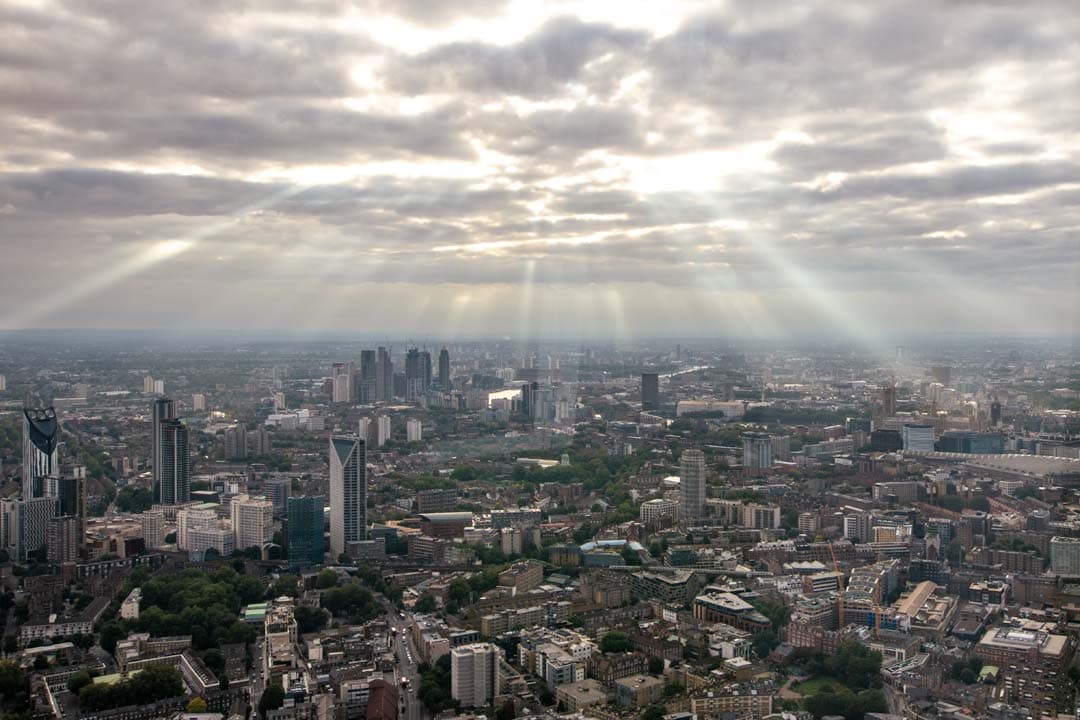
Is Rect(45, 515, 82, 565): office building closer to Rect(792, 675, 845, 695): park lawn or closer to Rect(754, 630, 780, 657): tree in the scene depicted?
Rect(754, 630, 780, 657): tree

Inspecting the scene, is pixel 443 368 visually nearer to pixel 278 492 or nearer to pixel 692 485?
pixel 278 492

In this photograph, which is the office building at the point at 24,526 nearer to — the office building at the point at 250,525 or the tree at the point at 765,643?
the office building at the point at 250,525

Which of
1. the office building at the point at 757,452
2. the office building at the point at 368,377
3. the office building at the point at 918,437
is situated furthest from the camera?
the office building at the point at 368,377

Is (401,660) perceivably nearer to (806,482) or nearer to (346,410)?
(806,482)

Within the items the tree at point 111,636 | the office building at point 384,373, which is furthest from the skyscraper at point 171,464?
the office building at point 384,373

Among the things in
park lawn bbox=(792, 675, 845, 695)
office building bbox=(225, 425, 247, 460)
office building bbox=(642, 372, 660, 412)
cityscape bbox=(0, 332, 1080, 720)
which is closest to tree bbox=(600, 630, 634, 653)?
cityscape bbox=(0, 332, 1080, 720)

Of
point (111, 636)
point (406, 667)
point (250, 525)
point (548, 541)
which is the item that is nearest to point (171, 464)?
point (250, 525)

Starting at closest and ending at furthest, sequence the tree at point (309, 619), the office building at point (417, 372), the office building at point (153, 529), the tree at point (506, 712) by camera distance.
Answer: the tree at point (506, 712) < the tree at point (309, 619) < the office building at point (153, 529) < the office building at point (417, 372)
